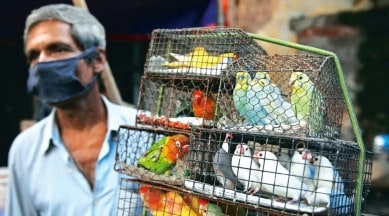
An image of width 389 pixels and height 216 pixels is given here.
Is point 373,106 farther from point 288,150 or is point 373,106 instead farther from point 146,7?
point 288,150

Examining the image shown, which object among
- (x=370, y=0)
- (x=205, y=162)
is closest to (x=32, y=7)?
(x=205, y=162)

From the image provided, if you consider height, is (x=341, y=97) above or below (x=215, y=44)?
below

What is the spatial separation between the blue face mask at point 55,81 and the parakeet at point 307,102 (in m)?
1.26

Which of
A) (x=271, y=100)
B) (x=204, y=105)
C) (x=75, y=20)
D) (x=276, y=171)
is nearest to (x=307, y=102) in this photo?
(x=271, y=100)

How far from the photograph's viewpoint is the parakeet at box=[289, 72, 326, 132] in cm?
129

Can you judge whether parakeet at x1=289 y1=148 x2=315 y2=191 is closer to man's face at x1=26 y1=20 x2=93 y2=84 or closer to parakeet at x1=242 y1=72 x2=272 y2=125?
parakeet at x1=242 y1=72 x2=272 y2=125

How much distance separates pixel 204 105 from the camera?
5.08 feet

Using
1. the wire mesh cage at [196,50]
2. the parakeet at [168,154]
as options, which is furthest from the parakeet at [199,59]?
the parakeet at [168,154]

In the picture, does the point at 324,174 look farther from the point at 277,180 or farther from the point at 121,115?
the point at 121,115

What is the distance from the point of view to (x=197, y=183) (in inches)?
54.7

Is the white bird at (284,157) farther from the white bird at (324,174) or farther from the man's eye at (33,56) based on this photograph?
the man's eye at (33,56)

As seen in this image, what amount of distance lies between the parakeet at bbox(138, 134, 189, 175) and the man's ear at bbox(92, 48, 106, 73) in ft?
3.36

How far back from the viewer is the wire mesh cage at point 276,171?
1.22 metres

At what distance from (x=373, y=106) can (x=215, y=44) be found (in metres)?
2.77
